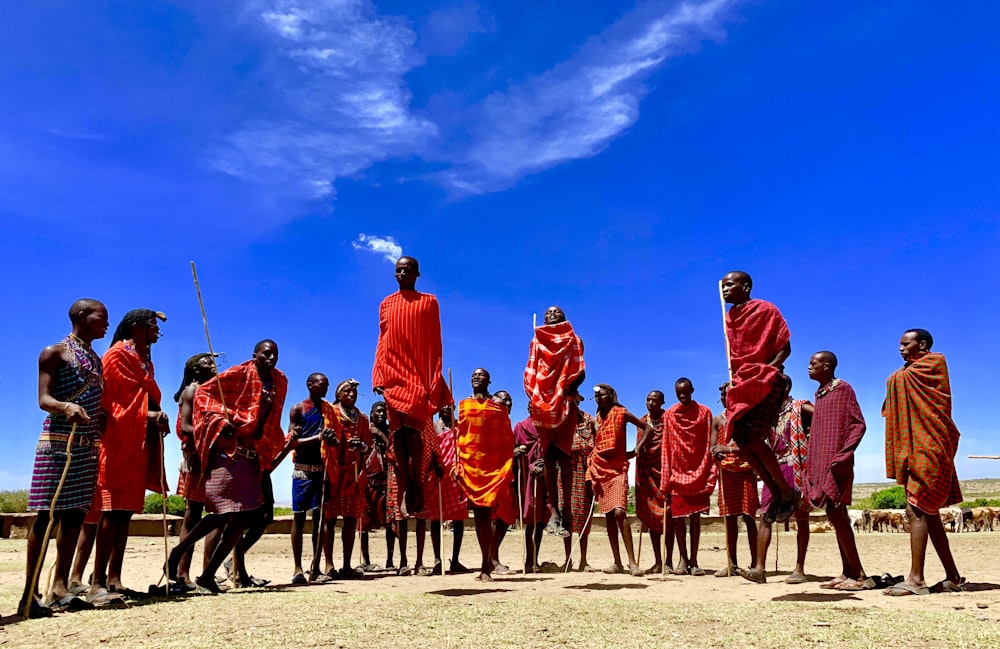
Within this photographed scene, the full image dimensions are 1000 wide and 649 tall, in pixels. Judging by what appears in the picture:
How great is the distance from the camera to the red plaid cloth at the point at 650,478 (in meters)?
10.8

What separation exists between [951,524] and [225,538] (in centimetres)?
2195

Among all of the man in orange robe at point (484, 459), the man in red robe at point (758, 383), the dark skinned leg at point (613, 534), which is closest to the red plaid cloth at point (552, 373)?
the man in orange robe at point (484, 459)

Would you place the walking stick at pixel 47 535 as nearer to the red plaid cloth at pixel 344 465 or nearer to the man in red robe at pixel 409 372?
the man in red robe at pixel 409 372

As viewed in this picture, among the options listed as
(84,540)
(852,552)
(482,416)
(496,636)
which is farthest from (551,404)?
(84,540)

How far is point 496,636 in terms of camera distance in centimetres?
548

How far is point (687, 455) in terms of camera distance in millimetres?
10422

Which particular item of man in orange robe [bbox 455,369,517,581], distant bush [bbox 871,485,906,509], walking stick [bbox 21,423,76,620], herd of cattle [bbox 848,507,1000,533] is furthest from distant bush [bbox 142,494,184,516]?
distant bush [bbox 871,485,906,509]

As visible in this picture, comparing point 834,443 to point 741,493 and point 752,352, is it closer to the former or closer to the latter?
point 752,352

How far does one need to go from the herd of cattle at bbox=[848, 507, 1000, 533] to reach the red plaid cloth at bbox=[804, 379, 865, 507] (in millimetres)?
16254

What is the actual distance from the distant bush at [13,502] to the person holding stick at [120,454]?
68.1 ft

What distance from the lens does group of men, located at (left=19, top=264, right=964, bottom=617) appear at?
6906mm

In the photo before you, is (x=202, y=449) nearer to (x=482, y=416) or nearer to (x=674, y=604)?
(x=482, y=416)

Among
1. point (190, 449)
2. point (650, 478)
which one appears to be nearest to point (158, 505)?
point (190, 449)

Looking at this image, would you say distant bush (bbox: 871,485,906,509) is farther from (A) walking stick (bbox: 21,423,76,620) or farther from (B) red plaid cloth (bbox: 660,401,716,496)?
(A) walking stick (bbox: 21,423,76,620)
